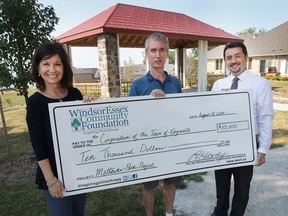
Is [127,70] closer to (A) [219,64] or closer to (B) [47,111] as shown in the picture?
(A) [219,64]

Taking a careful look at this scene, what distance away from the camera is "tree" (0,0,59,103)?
13.9 feet

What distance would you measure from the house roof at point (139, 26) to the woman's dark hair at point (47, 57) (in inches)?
264

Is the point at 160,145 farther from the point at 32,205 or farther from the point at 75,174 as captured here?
the point at 32,205

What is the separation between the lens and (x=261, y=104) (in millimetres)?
2209

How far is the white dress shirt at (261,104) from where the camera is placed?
218 centimetres

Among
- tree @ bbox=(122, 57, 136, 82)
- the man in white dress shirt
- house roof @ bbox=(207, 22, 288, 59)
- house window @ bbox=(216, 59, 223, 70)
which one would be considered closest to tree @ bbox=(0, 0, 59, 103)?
the man in white dress shirt

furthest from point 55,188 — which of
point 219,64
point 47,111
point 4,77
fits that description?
point 219,64

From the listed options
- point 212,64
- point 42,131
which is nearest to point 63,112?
point 42,131

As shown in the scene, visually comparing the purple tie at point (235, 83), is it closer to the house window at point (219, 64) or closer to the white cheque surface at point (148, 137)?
the white cheque surface at point (148, 137)

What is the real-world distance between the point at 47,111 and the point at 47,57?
41 centimetres

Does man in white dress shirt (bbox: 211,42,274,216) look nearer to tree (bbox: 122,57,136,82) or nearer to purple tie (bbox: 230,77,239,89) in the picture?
purple tie (bbox: 230,77,239,89)

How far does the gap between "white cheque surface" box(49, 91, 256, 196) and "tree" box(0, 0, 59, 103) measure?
315cm

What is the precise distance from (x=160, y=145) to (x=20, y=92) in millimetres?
3646

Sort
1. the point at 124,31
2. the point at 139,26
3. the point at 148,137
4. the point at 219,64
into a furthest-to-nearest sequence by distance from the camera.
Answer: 1. the point at 219,64
2. the point at 139,26
3. the point at 124,31
4. the point at 148,137
